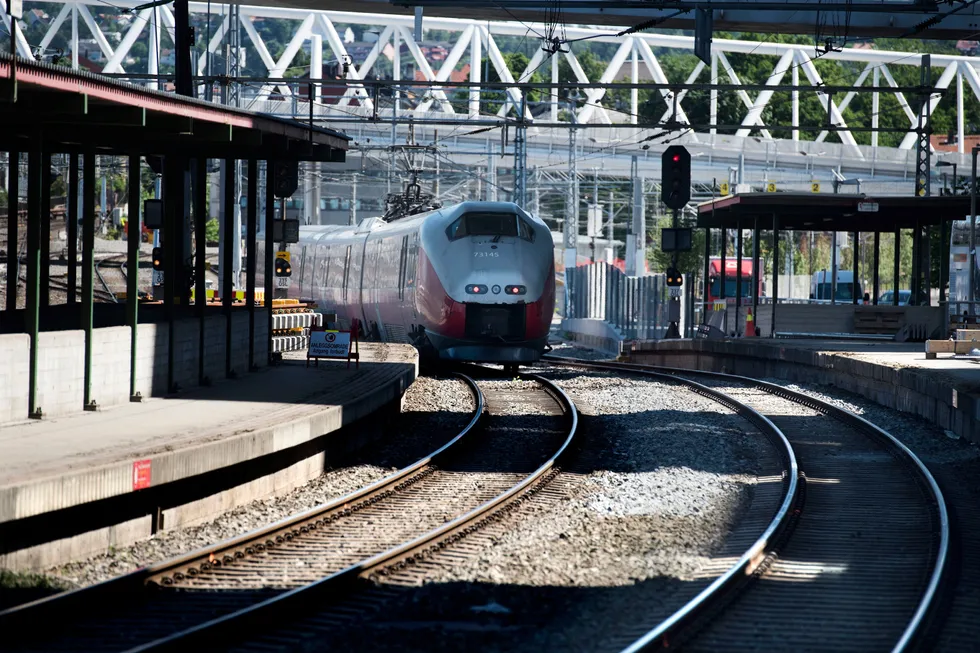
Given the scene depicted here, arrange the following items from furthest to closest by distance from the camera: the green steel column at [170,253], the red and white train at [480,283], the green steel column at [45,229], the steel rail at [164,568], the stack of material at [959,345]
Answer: the stack of material at [959,345] < the red and white train at [480,283] < the green steel column at [170,253] < the green steel column at [45,229] < the steel rail at [164,568]

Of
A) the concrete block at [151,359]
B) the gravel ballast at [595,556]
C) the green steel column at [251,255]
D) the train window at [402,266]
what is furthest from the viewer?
the train window at [402,266]

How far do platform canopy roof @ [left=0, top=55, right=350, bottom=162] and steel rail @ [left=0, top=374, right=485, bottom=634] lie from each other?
377cm

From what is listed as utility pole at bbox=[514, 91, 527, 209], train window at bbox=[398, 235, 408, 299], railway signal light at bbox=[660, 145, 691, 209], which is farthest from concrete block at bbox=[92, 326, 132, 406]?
utility pole at bbox=[514, 91, 527, 209]

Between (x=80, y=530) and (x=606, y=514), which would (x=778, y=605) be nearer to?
(x=606, y=514)

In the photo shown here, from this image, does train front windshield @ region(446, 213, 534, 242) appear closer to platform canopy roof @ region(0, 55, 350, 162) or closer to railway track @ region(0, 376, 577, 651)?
platform canopy roof @ region(0, 55, 350, 162)

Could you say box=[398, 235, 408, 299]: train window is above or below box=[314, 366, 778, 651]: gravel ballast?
above

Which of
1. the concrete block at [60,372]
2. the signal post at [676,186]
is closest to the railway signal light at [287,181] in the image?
the signal post at [676,186]

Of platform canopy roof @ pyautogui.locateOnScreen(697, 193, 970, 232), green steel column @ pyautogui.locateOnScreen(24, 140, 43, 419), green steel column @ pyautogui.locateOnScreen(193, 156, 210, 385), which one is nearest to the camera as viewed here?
green steel column @ pyautogui.locateOnScreen(24, 140, 43, 419)

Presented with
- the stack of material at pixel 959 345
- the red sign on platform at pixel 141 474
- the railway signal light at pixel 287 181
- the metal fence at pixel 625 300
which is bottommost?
the red sign on platform at pixel 141 474

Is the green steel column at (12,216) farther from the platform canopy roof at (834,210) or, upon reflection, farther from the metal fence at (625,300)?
the metal fence at (625,300)

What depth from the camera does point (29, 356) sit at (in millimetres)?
12000

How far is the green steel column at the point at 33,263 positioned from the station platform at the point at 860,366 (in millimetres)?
10479

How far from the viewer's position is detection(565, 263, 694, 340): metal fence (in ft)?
129

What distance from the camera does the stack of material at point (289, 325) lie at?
26439 mm
